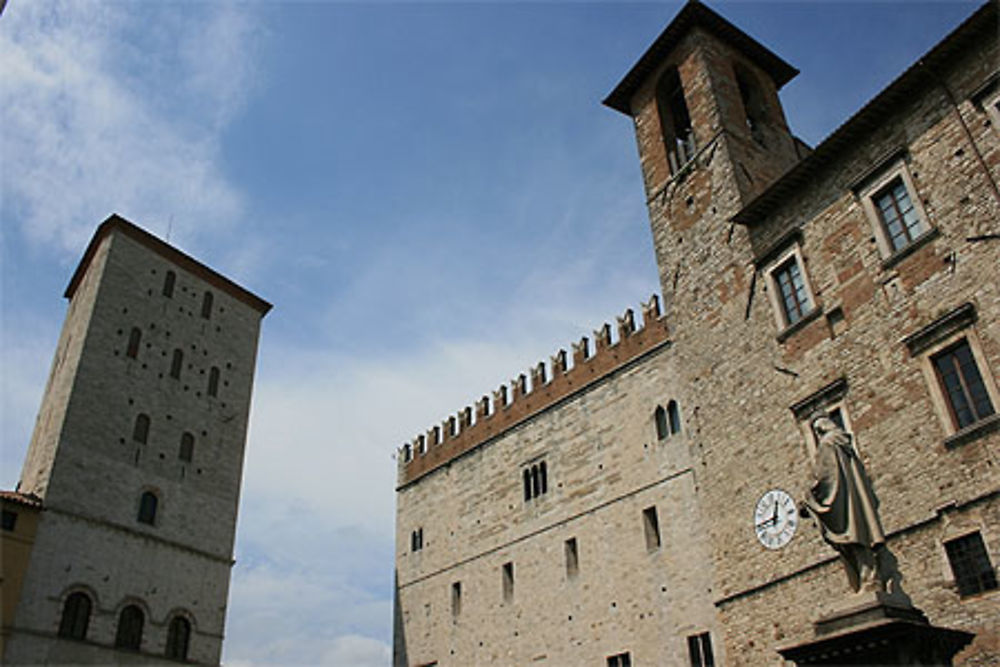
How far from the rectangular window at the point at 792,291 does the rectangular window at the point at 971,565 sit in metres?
4.53

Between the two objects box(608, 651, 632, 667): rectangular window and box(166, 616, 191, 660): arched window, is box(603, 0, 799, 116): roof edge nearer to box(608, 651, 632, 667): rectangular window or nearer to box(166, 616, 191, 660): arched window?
box(608, 651, 632, 667): rectangular window

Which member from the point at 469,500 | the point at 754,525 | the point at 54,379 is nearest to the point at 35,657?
the point at 54,379

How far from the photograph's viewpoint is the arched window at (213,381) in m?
23.8

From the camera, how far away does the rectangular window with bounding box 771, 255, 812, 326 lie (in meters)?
13.8

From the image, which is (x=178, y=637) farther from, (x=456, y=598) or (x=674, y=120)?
(x=674, y=120)

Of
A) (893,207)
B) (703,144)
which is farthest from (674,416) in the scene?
(893,207)

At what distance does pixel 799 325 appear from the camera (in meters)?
13.6

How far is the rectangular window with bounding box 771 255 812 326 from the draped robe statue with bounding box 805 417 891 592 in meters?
6.64

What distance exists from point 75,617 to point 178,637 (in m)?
2.81

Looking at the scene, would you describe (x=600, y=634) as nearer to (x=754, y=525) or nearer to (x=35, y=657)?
(x=754, y=525)

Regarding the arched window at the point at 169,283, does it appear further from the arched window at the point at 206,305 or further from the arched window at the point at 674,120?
the arched window at the point at 674,120

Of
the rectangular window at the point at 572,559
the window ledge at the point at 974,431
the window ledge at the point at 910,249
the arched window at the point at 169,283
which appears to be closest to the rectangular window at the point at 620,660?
the rectangular window at the point at 572,559

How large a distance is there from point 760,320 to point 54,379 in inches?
747

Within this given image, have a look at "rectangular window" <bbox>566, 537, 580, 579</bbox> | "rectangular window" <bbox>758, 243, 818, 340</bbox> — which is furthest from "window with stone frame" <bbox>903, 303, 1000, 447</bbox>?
"rectangular window" <bbox>566, 537, 580, 579</bbox>
